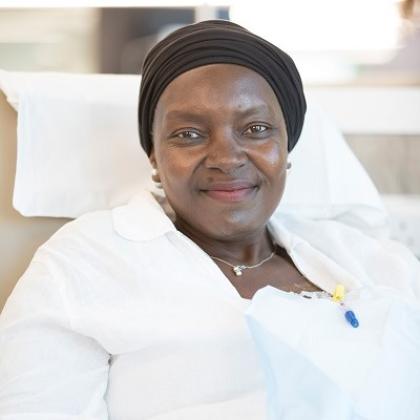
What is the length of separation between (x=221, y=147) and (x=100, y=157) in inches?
16.0

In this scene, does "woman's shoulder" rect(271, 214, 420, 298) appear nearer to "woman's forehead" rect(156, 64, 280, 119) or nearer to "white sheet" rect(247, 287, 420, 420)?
"white sheet" rect(247, 287, 420, 420)

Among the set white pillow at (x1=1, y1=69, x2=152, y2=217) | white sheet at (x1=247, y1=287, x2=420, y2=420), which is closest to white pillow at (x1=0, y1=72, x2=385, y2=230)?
A: white pillow at (x1=1, y1=69, x2=152, y2=217)

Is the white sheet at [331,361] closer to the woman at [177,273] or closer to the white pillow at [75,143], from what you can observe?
the woman at [177,273]

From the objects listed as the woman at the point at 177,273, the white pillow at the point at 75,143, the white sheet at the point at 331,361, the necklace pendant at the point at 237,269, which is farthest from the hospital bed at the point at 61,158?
the white sheet at the point at 331,361

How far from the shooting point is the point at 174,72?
1022 mm

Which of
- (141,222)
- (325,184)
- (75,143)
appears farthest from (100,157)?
(325,184)

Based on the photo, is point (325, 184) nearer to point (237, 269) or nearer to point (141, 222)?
point (237, 269)

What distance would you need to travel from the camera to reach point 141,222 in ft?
3.44

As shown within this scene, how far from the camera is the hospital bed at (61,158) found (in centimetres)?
121

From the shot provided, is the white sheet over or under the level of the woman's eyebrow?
under

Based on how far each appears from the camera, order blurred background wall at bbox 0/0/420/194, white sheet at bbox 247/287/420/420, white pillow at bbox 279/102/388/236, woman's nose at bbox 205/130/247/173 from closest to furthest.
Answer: white sheet at bbox 247/287/420/420 → woman's nose at bbox 205/130/247/173 → white pillow at bbox 279/102/388/236 → blurred background wall at bbox 0/0/420/194

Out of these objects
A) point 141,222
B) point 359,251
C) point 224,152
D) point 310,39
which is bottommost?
point 359,251

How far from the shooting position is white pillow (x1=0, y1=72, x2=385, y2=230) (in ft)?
4.00

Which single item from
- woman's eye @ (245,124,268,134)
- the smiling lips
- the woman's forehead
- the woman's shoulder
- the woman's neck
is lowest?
the woman's shoulder
